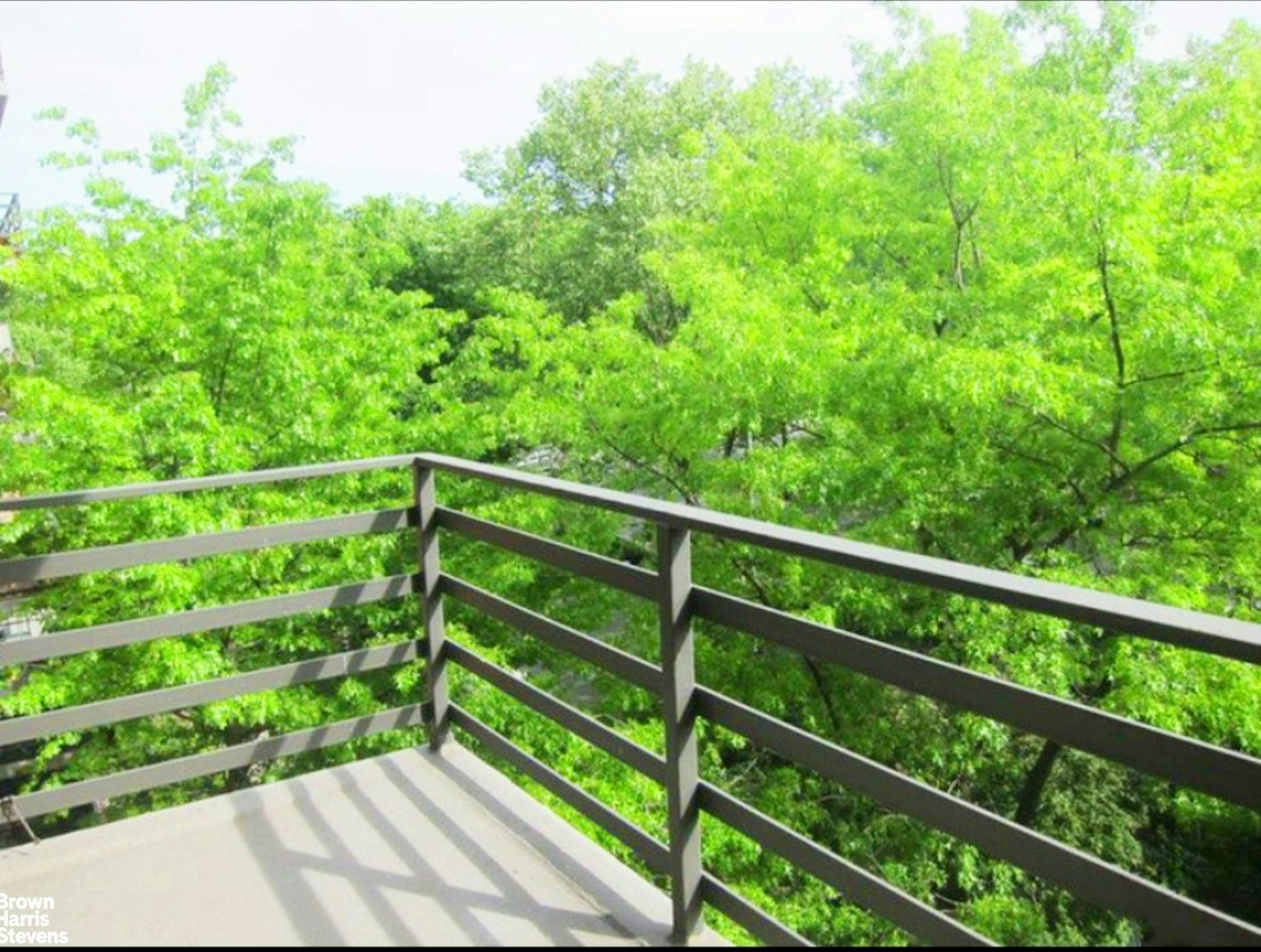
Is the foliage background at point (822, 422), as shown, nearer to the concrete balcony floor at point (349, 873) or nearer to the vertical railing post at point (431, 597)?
the vertical railing post at point (431, 597)

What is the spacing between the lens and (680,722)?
1.78m

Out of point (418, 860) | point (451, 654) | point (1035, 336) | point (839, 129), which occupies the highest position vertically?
point (839, 129)

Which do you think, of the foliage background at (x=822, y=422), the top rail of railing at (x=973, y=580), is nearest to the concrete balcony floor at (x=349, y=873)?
the top rail of railing at (x=973, y=580)

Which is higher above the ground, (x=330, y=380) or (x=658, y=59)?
(x=658, y=59)

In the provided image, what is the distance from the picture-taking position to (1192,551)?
831cm

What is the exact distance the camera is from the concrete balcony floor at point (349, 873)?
1905 millimetres

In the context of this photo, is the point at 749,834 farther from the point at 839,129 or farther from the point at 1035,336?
the point at 839,129

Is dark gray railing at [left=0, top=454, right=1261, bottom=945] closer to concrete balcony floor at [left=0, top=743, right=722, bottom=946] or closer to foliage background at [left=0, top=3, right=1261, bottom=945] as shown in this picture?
concrete balcony floor at [left=0, top=743, right=722, bottom=946]

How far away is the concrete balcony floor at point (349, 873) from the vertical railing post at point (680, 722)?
115mm

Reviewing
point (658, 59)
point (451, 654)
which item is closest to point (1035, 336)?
point (451, 654)

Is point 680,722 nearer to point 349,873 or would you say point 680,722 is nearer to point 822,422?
point 349,873

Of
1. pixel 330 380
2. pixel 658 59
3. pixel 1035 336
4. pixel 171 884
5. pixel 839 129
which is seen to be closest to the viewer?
pixel 171 884

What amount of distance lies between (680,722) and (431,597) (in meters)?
1.28

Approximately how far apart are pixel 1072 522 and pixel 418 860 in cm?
786
